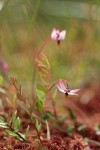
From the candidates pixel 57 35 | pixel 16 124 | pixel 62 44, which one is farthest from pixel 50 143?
pixel 62 44

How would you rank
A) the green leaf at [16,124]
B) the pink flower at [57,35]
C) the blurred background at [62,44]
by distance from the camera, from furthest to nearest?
the blurred background at [62,44]
the pink flower at [57,35]
the green leaf at [16,124]

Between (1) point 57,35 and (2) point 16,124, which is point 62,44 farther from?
(2) point 16,124

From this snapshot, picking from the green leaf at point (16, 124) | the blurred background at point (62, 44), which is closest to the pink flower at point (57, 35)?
the green leaf at point (16, 124)

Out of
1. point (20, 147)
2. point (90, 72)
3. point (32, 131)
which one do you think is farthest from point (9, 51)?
point (20, 147)

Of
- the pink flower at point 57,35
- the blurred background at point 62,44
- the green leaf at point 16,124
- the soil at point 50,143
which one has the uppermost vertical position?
the blurred background at point 62,44

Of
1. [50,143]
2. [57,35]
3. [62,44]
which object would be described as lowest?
[50,143]

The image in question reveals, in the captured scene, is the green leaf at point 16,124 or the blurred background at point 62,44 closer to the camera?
the green leaf at point 16,124

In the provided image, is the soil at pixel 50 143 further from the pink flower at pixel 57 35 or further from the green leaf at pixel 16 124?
the pink flower at pixel 57 35

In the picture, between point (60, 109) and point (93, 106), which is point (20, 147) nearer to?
point (60, 109)
